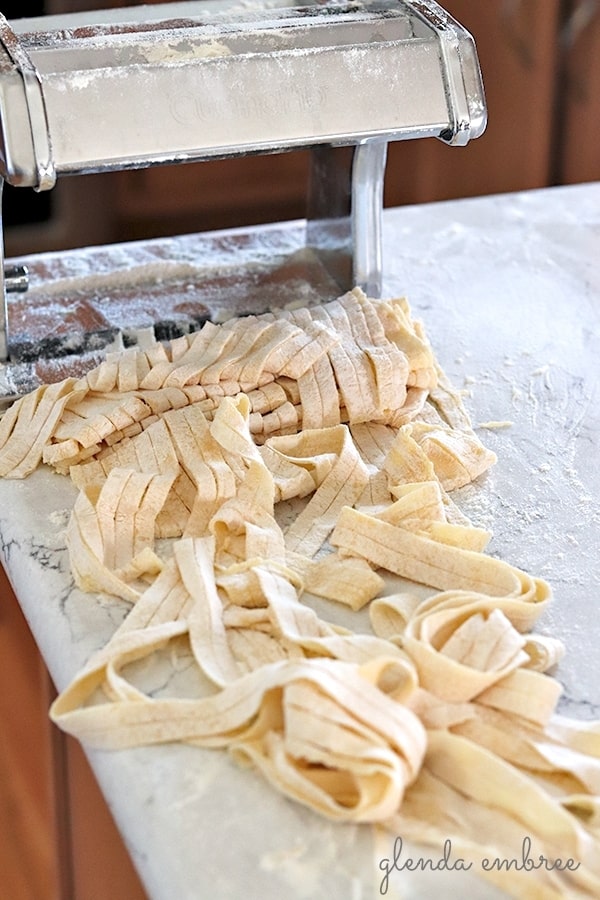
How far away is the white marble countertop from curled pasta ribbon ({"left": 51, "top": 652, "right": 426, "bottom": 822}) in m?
0.01

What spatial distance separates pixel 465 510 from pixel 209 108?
0.46 m

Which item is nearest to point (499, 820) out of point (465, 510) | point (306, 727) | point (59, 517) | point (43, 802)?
point (306, 727)

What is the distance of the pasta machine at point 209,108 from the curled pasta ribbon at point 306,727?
51cm

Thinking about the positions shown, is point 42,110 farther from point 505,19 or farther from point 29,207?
point 505,19

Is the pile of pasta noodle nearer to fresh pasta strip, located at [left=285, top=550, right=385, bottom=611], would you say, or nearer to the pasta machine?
fresh pasta strip, located at [left=285, top=550, right=385, bottom=611]

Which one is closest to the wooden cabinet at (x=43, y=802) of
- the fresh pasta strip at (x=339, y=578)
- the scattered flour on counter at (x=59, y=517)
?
the scattered flour on counter at (x=59, y=517)

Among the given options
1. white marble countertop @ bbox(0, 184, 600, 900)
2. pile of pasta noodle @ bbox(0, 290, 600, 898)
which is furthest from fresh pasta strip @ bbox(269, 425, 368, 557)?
white marble countertop @ bbox(0, 184, 600, 900)

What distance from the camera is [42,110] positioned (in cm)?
108

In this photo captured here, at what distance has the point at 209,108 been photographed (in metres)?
1.13

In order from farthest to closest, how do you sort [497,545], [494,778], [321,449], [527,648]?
[321,449] < [497,545] < [527,648] < [494,778]

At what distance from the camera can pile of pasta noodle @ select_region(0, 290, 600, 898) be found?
2.47 feet

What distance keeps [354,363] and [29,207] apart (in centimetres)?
166

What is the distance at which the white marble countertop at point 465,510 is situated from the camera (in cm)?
73

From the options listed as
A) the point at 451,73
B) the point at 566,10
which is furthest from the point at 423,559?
the point at 566,10
